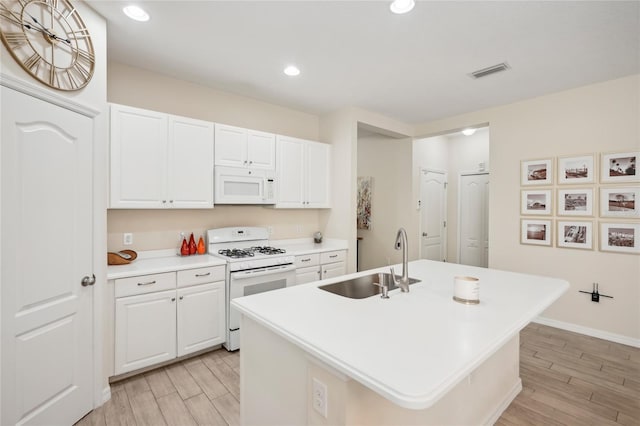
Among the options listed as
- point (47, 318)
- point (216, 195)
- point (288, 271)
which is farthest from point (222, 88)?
point (47, 318)

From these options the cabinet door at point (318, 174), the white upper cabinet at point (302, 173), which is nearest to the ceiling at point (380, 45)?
the white upper cabinet at point (302, 173)

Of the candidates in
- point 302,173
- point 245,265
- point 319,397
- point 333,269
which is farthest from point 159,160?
point 319,397

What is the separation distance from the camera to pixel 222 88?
345 centimetres

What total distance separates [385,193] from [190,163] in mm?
3445

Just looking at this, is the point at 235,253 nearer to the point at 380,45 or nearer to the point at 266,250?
the point at 266,250

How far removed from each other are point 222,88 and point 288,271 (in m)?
2.20

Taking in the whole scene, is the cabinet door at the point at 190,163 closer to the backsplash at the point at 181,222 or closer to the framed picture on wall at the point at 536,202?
the backsplash at the point at 181,222

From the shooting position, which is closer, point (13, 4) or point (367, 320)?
point (367, 320)

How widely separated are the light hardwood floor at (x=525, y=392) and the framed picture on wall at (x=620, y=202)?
1.37m

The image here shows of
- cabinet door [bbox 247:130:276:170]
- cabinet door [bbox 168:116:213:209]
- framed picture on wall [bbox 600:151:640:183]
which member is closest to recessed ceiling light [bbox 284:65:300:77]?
cabinet door [bbox 247:130:276:170]

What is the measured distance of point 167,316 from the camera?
2.56 metres

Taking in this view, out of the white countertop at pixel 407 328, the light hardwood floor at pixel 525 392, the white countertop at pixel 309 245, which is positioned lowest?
the light hardwood floor at pixel 525 392

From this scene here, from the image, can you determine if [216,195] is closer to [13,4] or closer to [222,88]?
[222,88]

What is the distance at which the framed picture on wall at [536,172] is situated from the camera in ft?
11.8
